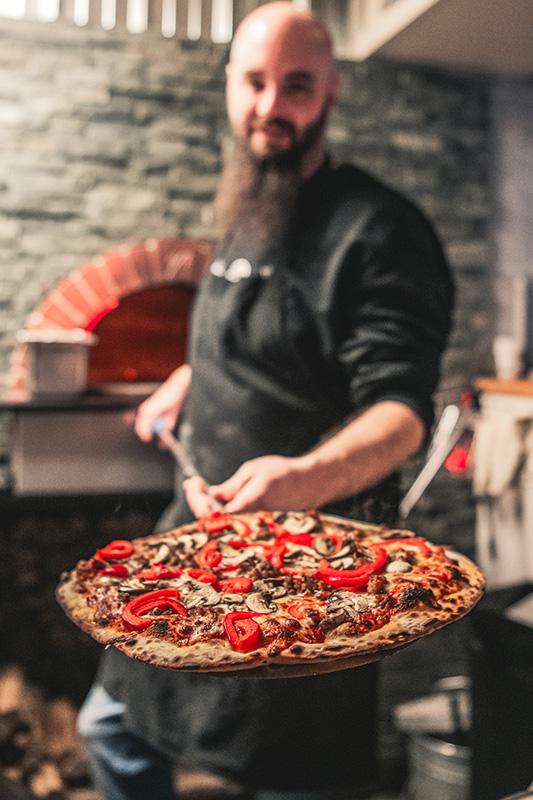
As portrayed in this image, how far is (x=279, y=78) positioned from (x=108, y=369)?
1.41m

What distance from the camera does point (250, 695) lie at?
52.6 inches

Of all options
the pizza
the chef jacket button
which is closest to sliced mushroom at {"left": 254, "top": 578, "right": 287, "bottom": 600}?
the pizza

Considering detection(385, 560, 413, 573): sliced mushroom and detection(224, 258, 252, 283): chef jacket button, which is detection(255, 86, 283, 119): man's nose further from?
detection(385, 560, 413, 573): sliced mushroom

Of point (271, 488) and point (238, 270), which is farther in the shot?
point (238, 270)

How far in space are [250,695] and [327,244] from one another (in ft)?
2.49

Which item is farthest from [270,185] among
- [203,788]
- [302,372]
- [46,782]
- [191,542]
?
[203,788]

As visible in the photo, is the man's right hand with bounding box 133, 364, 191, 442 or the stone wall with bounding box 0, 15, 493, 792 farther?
the stone wall with bounding box 0, 15, 493, 792

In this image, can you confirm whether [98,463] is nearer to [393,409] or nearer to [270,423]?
[270,423]

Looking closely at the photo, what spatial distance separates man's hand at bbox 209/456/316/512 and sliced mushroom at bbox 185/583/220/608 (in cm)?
13

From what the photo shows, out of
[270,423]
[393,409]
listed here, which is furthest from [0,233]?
[393,409]

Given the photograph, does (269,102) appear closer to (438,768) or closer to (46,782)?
(438,768)

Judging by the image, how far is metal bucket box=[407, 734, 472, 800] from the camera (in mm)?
2119

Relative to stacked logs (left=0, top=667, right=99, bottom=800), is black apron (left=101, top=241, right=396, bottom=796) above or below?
above

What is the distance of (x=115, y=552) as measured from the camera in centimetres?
107
